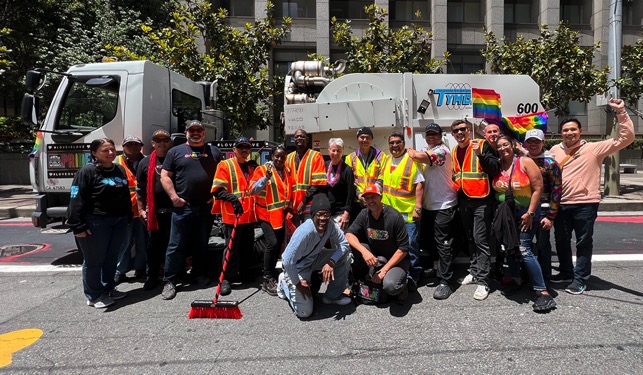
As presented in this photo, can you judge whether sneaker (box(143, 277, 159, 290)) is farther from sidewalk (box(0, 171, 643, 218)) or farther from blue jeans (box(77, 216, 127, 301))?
sidewalk (box(0, 171, 643, 218))

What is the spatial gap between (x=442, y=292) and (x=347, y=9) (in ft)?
68.7

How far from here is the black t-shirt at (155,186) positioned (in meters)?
4.71

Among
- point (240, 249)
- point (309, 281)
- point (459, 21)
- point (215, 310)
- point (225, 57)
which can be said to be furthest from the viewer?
point (459, 21)

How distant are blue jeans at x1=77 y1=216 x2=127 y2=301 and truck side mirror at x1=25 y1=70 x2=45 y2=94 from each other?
2428 millimetres

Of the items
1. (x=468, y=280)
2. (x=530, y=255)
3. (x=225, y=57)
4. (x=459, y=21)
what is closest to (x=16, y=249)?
(x=468, y=280)

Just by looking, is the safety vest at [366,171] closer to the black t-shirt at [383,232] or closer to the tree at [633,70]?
the black t-shirt at [383,232]

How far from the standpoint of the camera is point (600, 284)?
15.1ft

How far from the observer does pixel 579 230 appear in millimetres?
4301

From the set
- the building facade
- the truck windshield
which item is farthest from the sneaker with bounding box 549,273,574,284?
the building facade

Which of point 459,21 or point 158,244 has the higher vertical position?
point 459,21

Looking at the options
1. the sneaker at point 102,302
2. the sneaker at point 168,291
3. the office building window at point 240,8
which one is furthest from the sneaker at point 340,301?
the office building window at point 240,8

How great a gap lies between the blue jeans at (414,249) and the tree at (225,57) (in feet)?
28.6

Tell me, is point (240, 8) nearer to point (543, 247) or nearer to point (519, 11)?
point (519, 11)

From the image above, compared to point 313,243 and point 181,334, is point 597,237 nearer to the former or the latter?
point 313,243
